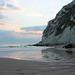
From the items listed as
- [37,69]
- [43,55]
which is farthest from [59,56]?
[37,69]

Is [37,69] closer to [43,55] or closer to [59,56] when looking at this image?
[59,56]

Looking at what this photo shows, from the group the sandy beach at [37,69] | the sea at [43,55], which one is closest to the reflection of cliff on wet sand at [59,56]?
the sea at [43,55]

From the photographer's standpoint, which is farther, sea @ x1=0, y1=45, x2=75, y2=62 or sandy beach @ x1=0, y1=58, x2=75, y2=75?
sea @ x1=0, y1=45, x2=75, y2=62

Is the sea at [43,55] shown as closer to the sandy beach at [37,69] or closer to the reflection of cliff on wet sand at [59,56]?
the reflection of cliff on wet sand at [59,56]

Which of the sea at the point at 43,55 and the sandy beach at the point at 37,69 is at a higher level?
the sandy beach at the point at 37,69

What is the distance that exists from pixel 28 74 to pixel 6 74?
1.23 m

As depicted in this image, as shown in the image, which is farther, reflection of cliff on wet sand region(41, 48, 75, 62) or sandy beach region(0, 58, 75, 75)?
reflection of cliff on wet sand region(41, 48, 75, 62)

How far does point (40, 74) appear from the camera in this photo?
816 centimetres

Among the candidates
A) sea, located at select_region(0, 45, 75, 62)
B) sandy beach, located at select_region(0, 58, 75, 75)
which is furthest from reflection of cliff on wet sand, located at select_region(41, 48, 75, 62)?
sandy beach, located at select_region(0, 58, 75, 75)

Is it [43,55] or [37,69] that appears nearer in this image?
[37,69]

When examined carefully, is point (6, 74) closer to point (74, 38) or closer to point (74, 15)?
point (74, 38)

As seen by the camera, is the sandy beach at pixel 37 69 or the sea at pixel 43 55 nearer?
the sandy beach at pixel 37 69

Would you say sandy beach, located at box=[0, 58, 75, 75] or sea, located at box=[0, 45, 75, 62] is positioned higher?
sandy beach, located at box=[0, 58, 75, 75]

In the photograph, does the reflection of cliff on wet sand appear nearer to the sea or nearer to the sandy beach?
the sea
